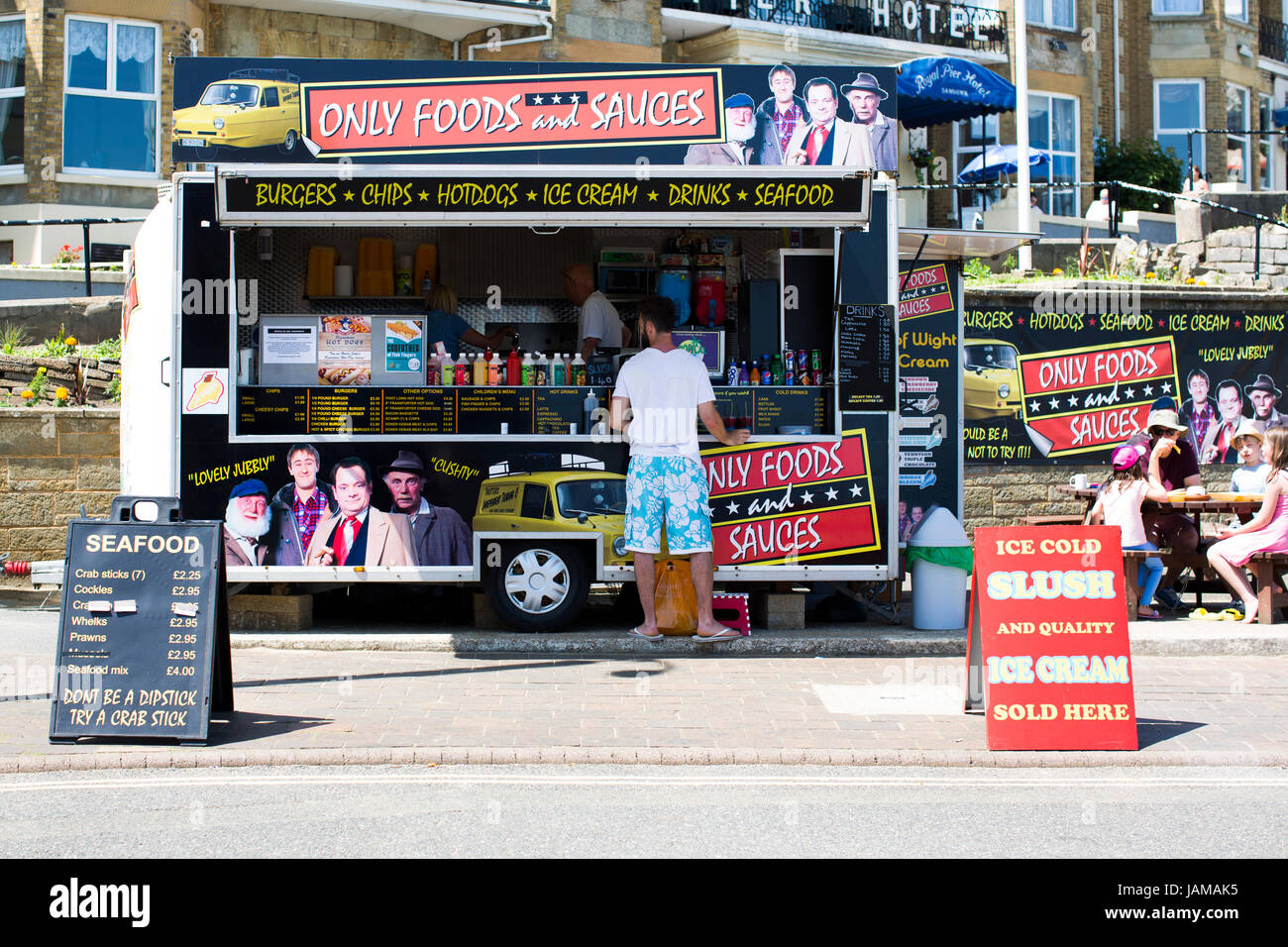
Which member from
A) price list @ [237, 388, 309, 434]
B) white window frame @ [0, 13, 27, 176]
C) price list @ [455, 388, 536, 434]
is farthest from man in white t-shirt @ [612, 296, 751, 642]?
white window frame @ [0, 13, 27, 176]

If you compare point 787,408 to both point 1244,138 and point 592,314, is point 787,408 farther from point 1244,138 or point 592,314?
point 1244,138

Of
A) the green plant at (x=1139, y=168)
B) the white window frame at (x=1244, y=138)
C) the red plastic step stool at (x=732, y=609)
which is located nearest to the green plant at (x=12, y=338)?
the red plastic step stool at (x=732, y=609)

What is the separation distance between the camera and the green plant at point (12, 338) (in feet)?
47.3

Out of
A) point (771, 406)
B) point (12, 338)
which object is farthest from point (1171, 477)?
point (12, 338)

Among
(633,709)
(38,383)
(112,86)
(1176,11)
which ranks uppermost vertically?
(1176,11)

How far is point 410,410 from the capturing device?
957 centimetres

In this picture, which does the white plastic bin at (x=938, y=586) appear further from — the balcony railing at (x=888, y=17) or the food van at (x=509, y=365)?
the balcony railing at (x=888, y=17)

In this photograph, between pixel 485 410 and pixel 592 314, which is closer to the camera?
pixel 485 410

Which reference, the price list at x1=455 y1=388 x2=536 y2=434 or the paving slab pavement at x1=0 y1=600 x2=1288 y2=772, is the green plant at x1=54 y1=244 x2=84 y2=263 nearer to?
the paving slab pavement at x1=0 y1=600 x2=1288 y2=772

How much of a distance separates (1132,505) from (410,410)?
16.7ft

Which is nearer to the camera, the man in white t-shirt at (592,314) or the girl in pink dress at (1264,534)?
the girl in pink dress at (1264,534)

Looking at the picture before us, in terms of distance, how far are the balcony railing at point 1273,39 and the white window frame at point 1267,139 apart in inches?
40.5

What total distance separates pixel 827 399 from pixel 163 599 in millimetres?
4866

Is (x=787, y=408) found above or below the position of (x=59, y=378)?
below
